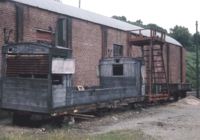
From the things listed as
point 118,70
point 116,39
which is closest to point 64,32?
point 118,70

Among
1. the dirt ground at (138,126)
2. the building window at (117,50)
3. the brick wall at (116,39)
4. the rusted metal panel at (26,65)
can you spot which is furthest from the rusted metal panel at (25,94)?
the building window at (117,50)

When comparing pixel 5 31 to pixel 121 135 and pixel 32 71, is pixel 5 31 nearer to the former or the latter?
pixel 32 71

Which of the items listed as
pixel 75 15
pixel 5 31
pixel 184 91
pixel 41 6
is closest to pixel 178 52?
pixel 184 91

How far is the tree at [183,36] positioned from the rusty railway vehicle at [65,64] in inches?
1287

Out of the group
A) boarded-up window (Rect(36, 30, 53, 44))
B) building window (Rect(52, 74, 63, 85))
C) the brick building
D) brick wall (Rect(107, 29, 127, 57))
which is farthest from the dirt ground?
brick wall (Rect(107, 29, 127, 57))

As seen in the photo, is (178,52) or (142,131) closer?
(142,131)

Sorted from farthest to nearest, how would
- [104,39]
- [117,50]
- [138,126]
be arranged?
[117,50] < [104,39] < [138,126]

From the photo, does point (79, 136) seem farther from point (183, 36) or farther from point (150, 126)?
point (183, 36)

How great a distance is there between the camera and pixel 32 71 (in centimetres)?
1372

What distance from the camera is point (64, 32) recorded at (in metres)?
21.8

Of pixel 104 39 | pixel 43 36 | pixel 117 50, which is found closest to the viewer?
pixel 43 36

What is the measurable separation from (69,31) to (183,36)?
140 ft

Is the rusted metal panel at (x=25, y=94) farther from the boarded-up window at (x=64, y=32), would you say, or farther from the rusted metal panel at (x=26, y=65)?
the boarded-up window at (x=64, y=32)

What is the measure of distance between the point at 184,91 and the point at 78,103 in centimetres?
1679
